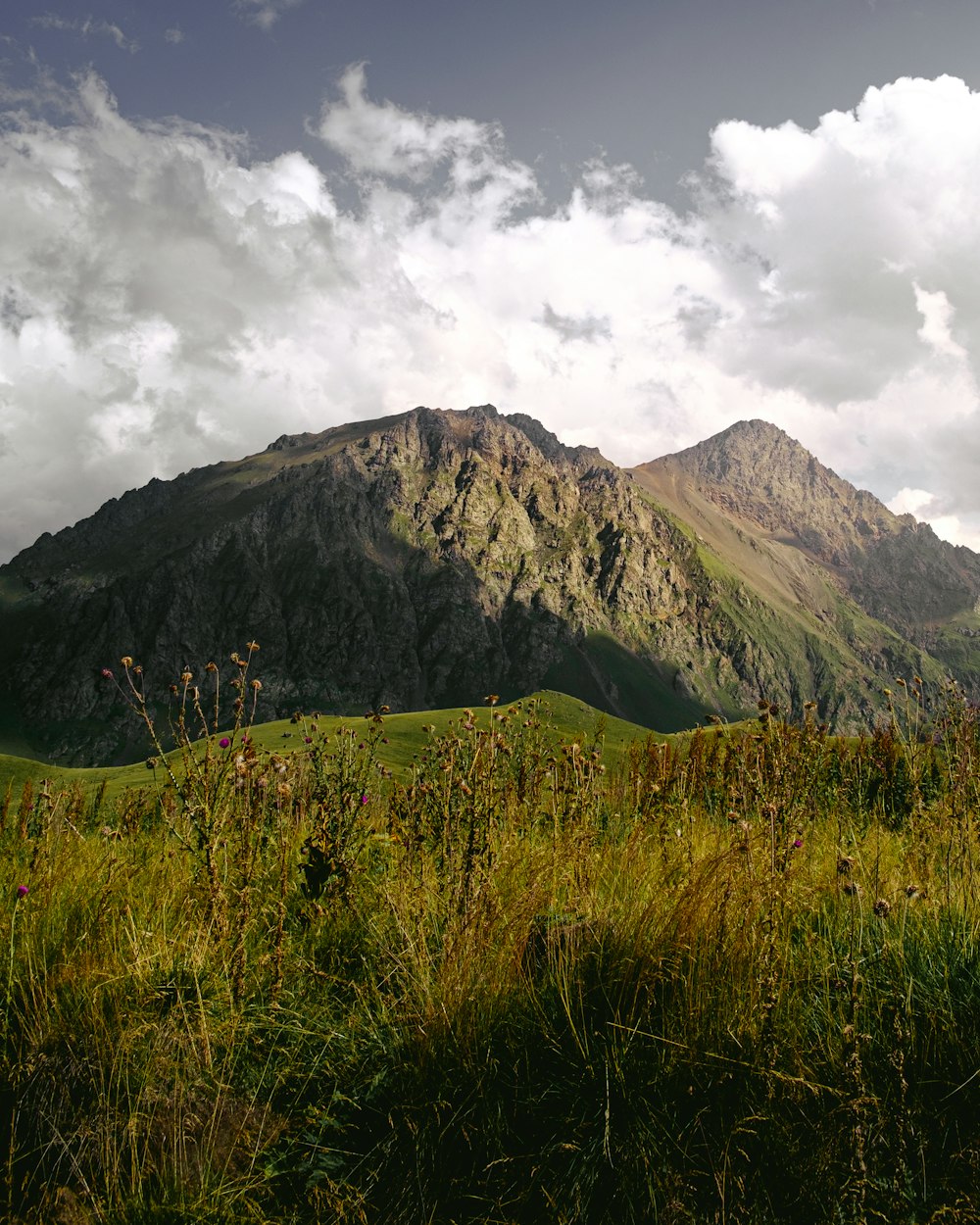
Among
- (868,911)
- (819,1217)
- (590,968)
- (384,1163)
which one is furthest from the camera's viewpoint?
(868,911)

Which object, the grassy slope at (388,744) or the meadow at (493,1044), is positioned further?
the grassy slope at (388,744)

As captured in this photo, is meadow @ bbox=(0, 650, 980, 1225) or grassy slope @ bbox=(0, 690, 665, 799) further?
grassy slope @ bbox=(0, 690, 665, 799)

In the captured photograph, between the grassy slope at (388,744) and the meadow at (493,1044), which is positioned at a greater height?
the meadow at (493,1044)

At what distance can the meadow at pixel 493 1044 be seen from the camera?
9.75 ft

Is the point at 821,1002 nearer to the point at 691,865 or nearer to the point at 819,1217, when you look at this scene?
the point at 819,1217

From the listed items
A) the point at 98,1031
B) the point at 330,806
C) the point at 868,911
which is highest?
the point at 330,806

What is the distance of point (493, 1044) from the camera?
3.70 metres

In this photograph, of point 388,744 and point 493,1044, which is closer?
point 493,1044

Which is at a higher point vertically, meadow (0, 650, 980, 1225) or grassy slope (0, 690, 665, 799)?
meadow (0, 650, 980, 1225)

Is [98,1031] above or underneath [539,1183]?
above

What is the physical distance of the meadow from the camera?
2.97 meters

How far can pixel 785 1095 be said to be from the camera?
3119 millimetres

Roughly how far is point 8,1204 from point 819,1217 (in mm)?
3270

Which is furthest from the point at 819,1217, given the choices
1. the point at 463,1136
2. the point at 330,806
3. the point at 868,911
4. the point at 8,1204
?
the point at 330,806
